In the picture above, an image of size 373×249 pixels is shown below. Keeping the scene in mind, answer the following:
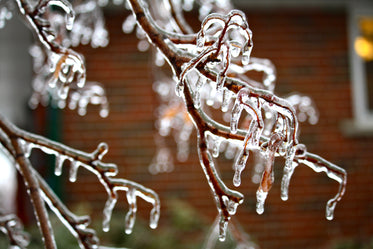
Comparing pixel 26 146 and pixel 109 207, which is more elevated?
pixel 26 146

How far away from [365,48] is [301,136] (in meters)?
1.43

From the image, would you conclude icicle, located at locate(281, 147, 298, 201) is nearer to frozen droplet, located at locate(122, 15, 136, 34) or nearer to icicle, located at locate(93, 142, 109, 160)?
icicle, located at locate(93, 142, 109, 160)

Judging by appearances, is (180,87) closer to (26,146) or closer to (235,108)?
(235,108)

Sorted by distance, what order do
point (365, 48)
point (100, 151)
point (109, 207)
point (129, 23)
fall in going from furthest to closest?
point (365, 48) < point (129, 23) < point (109, 207) < point (100, 151)

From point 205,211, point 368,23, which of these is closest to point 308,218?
point 205,211

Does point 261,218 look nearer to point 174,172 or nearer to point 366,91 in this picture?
point 174,172

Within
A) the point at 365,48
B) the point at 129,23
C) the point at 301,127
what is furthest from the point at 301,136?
the point at 129,23

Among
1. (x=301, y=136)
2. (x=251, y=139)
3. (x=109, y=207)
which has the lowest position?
(x=109, y=207)

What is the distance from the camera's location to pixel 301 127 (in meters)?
5.22

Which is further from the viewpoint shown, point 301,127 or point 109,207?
point 301,127

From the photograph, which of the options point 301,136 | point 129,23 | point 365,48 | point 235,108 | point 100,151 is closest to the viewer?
point 235,108

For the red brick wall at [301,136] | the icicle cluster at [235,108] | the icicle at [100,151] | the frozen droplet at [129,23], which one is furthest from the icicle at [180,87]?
the red brick wall at [301,136]

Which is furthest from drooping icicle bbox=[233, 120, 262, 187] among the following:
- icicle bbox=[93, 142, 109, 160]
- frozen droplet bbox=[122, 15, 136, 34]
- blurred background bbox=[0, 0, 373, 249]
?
blurred background bbox=[0, 0, 373, 249]

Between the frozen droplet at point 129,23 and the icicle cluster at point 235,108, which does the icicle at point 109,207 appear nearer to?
the icicle cluster at point 235,108
